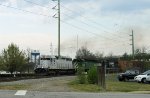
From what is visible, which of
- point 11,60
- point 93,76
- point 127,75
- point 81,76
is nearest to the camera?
point 81,76

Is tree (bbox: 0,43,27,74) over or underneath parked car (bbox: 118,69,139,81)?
over

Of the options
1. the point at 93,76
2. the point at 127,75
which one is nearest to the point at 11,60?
the point at 127,75

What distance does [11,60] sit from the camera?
Result: 92875 millimetres

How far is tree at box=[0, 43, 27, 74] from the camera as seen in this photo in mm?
92375

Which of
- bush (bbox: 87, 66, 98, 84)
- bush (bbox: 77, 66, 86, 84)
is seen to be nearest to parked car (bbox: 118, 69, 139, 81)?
bush (bbox: 87, 66, 98, 84)

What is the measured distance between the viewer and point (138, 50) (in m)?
144

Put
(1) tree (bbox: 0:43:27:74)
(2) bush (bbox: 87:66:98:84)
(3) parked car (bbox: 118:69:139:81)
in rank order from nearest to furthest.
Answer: (2) bush (bbox: 87:66:98:84) < (3) parked car (bbox: 118:69:139:81) < (1) tree (bbox: 0:43:27:74)

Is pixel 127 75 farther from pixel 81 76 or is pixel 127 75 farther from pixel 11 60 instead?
pixel 11 60

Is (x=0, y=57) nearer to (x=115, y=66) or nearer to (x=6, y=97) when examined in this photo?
(x=115, y=66)

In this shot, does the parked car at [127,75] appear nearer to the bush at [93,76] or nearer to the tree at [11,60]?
the bush at [93,76]

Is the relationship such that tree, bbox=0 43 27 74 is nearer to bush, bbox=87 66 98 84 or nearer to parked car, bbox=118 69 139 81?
parked car, bbox=118 69 139 81

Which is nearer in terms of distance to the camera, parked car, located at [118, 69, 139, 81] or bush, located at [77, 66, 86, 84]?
bush, located at [77, 66, 86, 84]

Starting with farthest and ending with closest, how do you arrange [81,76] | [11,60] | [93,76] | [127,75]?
1. [11,60]
2. [127,75]
3. [93,76]
4. [81,76]

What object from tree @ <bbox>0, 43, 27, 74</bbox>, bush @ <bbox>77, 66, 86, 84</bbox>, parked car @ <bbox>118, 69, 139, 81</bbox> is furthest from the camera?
tree @ <bbox>0, 43, 27, 74</bbox>
